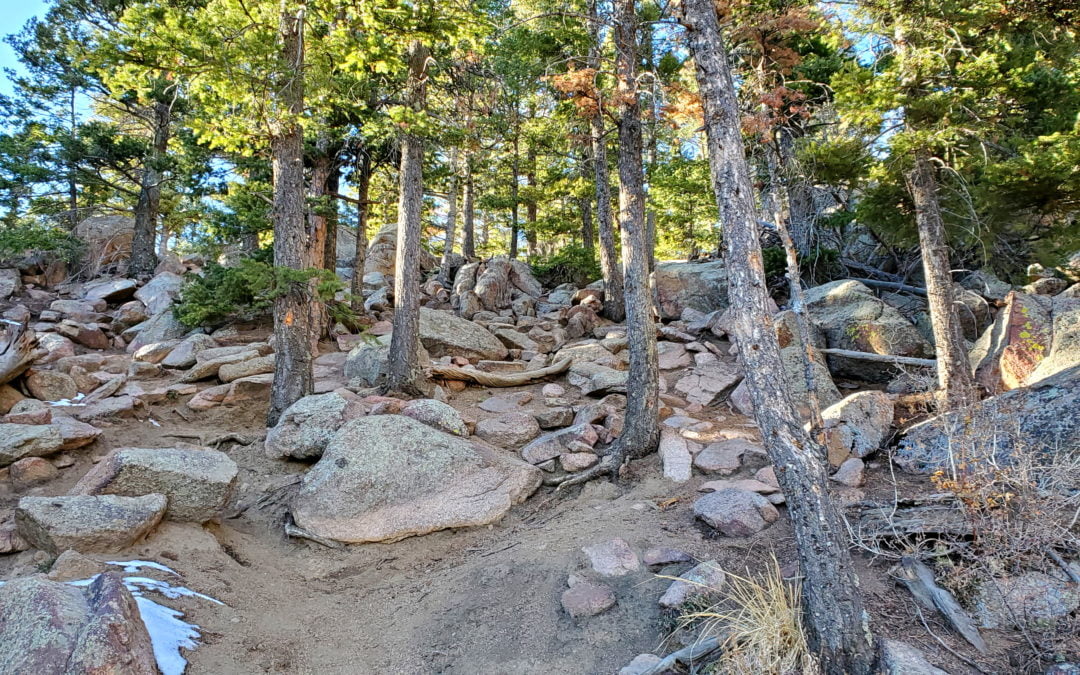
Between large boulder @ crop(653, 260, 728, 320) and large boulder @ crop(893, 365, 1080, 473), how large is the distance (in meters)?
8.56

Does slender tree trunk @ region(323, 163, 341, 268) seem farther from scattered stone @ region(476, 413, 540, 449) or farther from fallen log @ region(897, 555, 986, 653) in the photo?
fallen log @ region(897, 555, 986, 653)

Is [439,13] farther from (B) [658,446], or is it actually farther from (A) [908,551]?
(A) [908,551]

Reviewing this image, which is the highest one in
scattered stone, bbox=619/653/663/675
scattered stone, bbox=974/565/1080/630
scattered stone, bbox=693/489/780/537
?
scattered stone, bbox=693/489/780/537

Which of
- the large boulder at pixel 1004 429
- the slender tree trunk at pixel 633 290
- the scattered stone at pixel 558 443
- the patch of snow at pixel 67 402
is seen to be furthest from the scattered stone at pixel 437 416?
the patch of snow at pixel 67 402

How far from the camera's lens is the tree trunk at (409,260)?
36.0 feet

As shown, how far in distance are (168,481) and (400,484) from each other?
270 centimetres

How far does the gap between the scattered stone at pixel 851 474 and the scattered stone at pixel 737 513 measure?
3.54 feet

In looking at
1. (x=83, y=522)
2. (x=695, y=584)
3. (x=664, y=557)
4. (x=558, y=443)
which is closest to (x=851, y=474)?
(x=664, y=557)

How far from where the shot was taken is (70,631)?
3.64 m

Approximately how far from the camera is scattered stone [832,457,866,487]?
6492 millimetres

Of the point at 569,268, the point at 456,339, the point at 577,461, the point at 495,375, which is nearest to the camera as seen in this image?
the point at 577,461

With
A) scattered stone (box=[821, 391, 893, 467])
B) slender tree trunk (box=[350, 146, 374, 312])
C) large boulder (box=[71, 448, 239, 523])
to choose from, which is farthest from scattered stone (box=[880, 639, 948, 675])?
slender tree trunk (box=[350, 146, 374, 312])

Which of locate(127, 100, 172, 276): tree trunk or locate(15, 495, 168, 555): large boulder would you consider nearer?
locate(15, 495, 168, 555): large boulder

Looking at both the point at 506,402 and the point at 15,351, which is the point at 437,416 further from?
the point at 15,351
